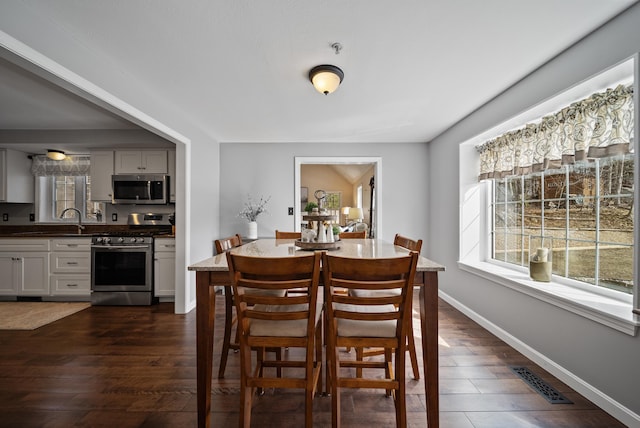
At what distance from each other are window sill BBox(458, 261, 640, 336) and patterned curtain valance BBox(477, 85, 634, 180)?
917mm

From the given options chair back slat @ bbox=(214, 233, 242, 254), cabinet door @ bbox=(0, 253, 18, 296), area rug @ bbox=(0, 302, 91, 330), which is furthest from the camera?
cabinet door @ bbox=(0, 253, 18, 296)

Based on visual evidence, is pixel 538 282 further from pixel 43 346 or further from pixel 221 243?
pixel 43 346

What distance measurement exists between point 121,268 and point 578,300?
4503 millimetres

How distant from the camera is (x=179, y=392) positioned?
6.00 ft

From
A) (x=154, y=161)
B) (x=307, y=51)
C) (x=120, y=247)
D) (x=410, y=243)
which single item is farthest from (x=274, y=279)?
(x=154, y=161)

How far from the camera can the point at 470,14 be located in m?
1.61

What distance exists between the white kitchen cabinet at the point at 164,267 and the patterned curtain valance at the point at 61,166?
203 centimetres

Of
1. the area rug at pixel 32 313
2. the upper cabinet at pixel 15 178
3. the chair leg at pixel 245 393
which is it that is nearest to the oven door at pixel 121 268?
the area rug at pixel 32 313

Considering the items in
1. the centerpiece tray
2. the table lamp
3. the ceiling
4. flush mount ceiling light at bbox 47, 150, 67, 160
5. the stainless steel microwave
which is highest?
the ceiling

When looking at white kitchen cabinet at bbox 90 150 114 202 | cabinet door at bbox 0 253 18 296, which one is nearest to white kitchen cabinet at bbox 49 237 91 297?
cabinet door at bbox 0 253 18 296

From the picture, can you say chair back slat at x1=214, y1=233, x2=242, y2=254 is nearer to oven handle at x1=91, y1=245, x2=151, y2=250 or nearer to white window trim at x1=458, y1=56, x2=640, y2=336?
oven handle at x1=91, y1=245, x2=151, y2=250

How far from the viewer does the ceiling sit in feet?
5.19

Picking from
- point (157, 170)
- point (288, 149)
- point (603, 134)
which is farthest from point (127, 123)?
point (603, 134)

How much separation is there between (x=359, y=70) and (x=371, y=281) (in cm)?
171
